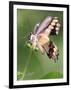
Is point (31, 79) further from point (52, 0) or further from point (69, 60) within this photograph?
point (52, 0)

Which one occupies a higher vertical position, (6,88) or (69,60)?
(69,60)

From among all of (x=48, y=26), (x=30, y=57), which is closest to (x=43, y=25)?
(x=48, y=26)

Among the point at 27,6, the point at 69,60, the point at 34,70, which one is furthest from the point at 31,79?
the point at 27,6

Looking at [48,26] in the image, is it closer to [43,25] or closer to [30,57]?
[43,25]

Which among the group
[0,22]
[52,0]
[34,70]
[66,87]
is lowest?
[66,87]

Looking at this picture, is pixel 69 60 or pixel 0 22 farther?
pixel 69 60
